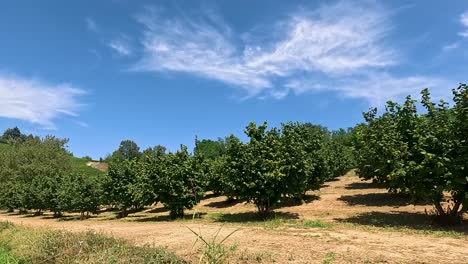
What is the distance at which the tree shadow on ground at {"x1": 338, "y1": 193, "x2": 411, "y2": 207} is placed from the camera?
1002 inches

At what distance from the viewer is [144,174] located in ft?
93.7

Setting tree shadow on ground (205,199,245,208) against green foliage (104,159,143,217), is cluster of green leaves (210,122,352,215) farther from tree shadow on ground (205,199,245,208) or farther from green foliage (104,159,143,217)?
green foliage (104,159,143,217)

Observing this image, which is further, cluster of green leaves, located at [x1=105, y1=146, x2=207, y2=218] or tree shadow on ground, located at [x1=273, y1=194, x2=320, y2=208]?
tree shadow on ground, located at [x1=273, y1=194, x2=320, y2=208]

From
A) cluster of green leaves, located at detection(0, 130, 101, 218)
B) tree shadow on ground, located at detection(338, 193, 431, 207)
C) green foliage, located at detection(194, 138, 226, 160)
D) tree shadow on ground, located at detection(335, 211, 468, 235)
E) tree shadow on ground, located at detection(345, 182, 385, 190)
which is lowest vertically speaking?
tree shadow on ground, located at detection(335, 211, 468, 235)

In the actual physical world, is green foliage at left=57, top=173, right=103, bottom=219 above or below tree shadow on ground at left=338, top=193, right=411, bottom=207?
above

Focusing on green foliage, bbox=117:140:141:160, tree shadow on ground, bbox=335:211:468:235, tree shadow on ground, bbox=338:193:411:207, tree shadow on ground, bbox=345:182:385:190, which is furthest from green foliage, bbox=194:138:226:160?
tree shadow on ground, bbox=335:211:468:235

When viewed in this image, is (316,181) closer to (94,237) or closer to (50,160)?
(94,237)

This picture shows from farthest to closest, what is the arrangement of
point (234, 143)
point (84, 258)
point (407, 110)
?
point (234, 143) → point (407, 110) → point (84, 258)

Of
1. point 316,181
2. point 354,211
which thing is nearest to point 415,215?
point 354,211

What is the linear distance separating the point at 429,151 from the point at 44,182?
47.7 meters

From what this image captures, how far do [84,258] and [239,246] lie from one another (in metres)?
4.52

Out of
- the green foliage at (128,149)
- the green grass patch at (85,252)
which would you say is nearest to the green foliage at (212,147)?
the green foliage at (128,149)

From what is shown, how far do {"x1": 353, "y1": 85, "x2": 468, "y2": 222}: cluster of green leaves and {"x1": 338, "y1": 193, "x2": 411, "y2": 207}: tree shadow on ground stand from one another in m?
7.66

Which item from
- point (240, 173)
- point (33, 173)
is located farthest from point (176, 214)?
point (33, 173)
